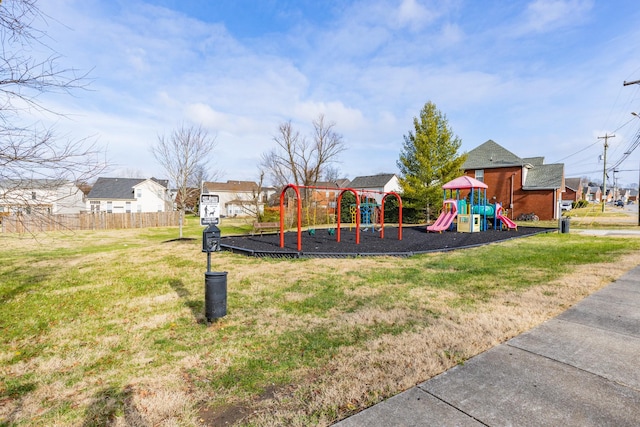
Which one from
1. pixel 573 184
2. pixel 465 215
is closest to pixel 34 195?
pixel 465 215

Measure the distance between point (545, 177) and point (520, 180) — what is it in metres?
2.01

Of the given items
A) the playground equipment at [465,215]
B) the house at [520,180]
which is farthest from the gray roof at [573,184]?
the playground equipment at [465,215]

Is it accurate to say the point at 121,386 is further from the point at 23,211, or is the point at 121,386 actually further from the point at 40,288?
the point at 40,288

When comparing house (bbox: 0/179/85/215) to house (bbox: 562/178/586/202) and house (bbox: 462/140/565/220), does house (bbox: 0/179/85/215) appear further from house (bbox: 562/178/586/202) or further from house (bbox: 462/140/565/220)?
house (bbox: 562/178/586/202)

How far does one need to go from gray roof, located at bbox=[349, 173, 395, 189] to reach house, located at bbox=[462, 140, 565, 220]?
90.0 ft

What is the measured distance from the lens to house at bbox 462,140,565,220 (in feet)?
92.3

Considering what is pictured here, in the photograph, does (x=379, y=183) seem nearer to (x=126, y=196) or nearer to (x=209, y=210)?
(x=126, y=196)

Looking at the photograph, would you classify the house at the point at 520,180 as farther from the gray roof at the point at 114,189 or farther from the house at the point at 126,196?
the gray roof at the point at 114,189

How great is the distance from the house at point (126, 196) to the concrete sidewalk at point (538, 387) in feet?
144

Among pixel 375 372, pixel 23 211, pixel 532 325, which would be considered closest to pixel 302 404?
pixel 375 372

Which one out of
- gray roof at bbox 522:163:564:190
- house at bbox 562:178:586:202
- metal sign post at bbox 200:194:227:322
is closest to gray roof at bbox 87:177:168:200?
metal sign post at bbox 200:194:227:322

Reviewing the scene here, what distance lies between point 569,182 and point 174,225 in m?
71.7

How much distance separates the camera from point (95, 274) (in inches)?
326

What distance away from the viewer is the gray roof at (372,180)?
59.6 metres
